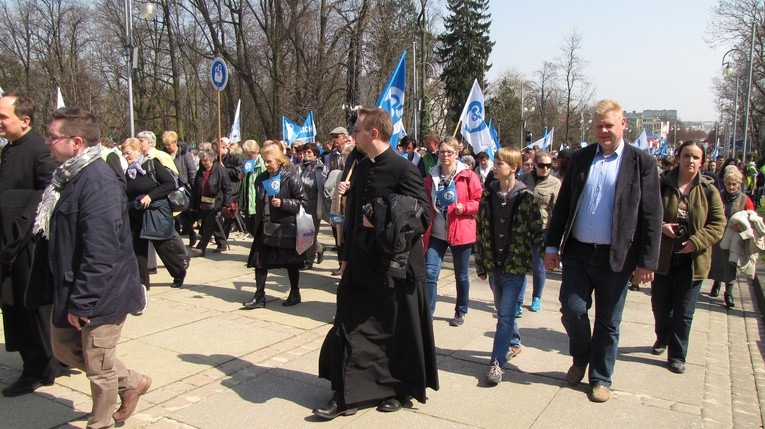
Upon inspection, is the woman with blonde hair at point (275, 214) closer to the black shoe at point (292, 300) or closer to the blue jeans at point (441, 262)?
the black shoe at point (292, 300)

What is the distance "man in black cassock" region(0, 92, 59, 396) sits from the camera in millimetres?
4316

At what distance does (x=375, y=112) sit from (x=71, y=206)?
1.92m

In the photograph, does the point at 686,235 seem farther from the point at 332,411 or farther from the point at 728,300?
the point at 332,411

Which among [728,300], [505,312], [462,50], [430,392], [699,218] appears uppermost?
[462,50]

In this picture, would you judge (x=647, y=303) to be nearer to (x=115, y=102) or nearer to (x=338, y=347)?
(x=338, y=347)

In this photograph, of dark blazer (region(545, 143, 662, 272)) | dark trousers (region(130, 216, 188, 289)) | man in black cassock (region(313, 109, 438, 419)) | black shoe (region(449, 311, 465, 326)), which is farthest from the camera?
dark trousers (region(130, 216, 188, 289))

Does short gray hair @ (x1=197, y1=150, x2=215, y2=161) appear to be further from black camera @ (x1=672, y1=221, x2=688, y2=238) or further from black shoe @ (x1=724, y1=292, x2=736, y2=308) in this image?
black shoe @ (x1=724, y1=292, x2=736, y2=308)

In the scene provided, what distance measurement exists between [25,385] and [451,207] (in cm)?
382

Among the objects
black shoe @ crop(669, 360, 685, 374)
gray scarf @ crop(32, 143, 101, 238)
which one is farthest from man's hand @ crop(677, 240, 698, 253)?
gray scarf @ crop(32, 143, 101, 238)

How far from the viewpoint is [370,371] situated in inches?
157

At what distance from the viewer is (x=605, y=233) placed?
4309mm

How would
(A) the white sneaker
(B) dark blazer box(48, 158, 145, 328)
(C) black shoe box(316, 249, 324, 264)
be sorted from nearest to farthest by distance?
1. (B) dark blazer box(48, 158, 145, 328)
2. (A) the white sneaker
3. (C) black shoe box(316, 249, 324, 264)

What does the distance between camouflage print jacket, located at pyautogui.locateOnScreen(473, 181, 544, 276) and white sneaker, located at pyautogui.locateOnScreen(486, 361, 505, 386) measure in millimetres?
737

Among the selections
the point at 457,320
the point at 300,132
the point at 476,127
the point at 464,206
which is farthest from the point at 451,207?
the point at 300,132
